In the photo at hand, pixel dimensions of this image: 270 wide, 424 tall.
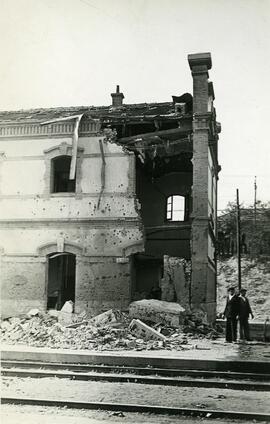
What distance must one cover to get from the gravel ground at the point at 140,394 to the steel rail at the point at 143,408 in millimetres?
382

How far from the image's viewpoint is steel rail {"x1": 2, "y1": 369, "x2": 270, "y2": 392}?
342 inches

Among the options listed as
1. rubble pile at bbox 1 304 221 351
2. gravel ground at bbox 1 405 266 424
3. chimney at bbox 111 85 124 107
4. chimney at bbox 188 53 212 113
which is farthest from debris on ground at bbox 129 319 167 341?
chimney at bbox 111 85 124 107

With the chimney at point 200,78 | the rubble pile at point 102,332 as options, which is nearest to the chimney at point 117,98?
the chimney at point 200,78

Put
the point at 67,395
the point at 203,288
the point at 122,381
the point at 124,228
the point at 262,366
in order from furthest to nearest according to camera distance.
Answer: the point at 124,228
the point at 203,288
the point at 262,366
the point at 122,381
the point at 67,395

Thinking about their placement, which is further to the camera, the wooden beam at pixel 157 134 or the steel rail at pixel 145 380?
the wooden beam at pixel 157 134

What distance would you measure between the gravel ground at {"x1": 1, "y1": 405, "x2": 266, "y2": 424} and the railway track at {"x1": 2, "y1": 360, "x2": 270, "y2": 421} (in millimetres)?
132

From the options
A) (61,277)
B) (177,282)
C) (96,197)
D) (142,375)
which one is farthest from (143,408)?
(61,277)

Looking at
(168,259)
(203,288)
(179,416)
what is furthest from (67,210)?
(179,416)

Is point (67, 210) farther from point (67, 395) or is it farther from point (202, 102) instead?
point (67, 395)

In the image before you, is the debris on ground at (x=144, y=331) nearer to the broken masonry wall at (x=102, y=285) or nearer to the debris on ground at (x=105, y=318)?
the debris on ground at (x=105, y=318)

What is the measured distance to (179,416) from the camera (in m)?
6.96

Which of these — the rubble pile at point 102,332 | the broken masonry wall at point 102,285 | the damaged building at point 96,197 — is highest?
the damaged building at point 96,197

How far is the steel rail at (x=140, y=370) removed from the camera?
30.9 ft

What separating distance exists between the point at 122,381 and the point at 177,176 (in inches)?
509
